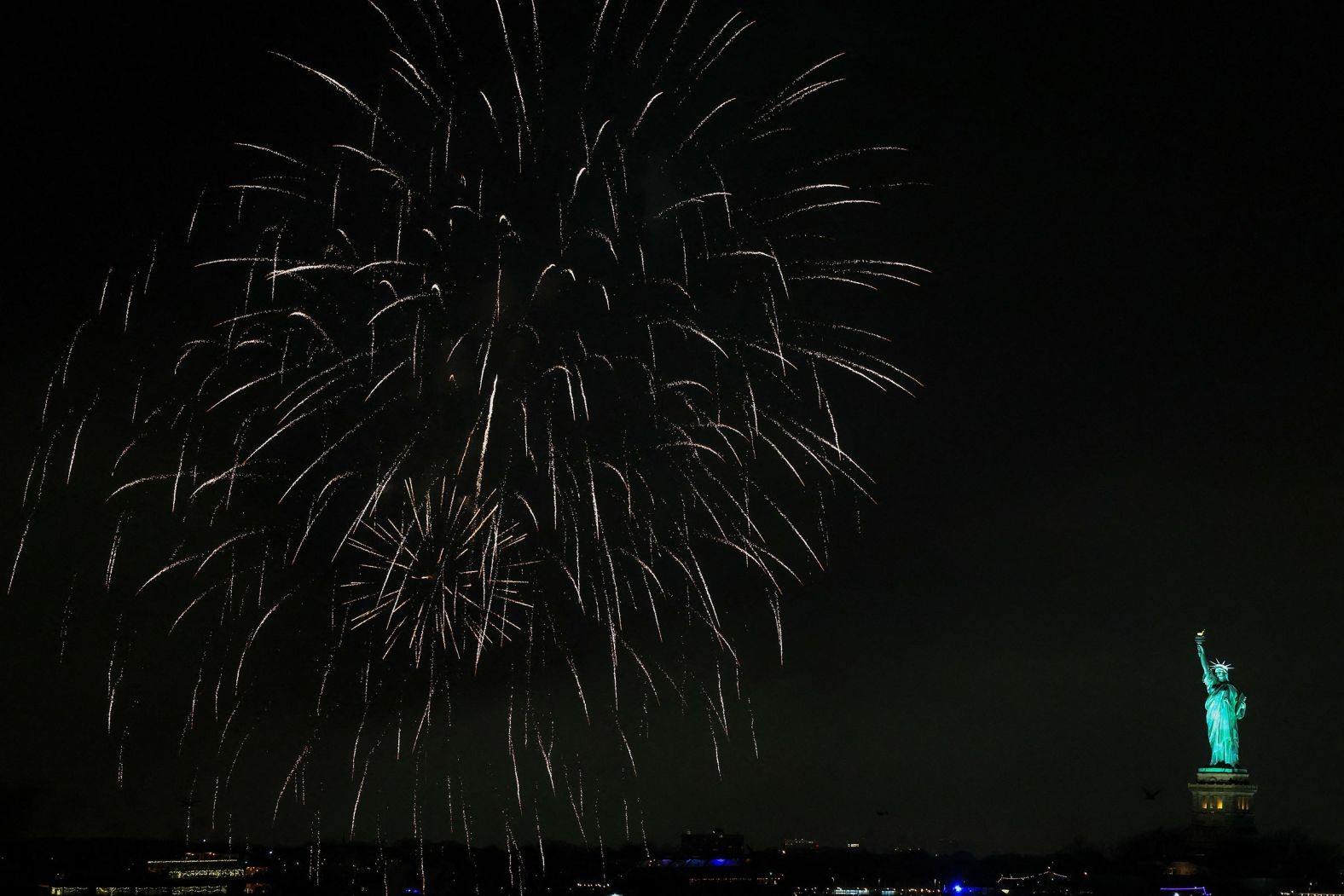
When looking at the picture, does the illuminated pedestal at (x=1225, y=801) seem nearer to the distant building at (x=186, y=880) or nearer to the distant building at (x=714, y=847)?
the distant building at (x=714, y=847)

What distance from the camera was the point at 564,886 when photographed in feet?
363

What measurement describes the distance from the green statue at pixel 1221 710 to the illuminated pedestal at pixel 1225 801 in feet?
2.02

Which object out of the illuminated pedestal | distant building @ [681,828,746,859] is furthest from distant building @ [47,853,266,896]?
the illuminated pedestal

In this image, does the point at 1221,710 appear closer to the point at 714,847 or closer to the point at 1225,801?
the point at 1225,801

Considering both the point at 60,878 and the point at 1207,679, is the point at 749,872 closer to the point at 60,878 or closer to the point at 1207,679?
the point at 1207,679

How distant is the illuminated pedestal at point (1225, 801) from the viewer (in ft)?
222

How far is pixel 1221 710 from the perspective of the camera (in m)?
67.7

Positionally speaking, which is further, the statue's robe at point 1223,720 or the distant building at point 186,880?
the distant building at point 186,880

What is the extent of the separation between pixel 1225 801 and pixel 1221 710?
173 inches

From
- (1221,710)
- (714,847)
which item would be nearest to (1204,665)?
(1221,710)

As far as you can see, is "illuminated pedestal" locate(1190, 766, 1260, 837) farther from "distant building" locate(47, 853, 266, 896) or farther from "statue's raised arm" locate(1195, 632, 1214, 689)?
"distant building" locate(47, 853, 266, 896)

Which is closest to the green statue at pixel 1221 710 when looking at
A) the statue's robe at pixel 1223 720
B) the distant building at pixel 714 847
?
the statue's robe at pixel 1223 720

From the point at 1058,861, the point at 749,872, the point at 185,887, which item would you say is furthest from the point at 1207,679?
the point at 185,887

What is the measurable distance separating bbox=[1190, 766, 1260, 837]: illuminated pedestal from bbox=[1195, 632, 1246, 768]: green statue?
617 mm
